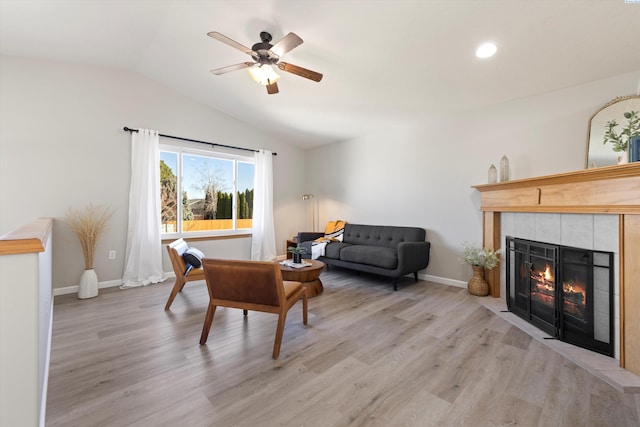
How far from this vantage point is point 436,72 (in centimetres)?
296

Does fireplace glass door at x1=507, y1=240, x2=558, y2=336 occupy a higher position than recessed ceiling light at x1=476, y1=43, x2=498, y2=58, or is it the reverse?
recessed ceiling light at x1=476, y1=43, x2=498, y2=58

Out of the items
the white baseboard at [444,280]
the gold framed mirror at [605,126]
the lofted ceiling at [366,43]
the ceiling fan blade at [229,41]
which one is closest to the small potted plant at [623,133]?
the gold framed mirror at [605,126]

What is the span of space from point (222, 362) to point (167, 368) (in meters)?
0.37

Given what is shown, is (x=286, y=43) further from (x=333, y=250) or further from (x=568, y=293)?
(x=568, y=293)

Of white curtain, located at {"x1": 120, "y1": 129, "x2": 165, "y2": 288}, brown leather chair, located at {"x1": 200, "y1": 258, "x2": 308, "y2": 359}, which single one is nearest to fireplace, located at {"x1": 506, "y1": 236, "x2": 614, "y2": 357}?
brown leather chair, located at {"x1": 200, "y1": 258, "x2": 308, "y2": 359}

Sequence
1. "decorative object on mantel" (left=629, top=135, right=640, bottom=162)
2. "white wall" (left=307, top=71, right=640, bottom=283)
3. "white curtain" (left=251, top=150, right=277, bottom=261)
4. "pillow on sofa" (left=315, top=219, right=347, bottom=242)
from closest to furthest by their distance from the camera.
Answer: "decorative object on mantel" (left=629, top=135, right=640, bottom=162), "white wall" (left=307, top=71, right=640, bottom=283), "pillow on sofa" (left=315, top=219, right=347, bottom=242), "white curtain" (left=251, top=150, right=277, bottom=261)

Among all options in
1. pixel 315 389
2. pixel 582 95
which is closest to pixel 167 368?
pixel 315 389

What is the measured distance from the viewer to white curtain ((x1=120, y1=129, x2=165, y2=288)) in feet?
13.1

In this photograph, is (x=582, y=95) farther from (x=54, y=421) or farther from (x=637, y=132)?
(x=54, y=421)

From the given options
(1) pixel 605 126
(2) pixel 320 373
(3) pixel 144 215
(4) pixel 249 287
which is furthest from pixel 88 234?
(1) pixel 605 126

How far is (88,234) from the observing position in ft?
11.7

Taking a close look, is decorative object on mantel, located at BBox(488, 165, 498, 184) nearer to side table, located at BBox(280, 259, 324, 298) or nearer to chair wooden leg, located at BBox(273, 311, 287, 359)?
side table, located at BBox(280, 259, 324, 298)

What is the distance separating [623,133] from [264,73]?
3.49m

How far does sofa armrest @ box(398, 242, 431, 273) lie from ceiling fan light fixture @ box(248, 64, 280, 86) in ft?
8.48
